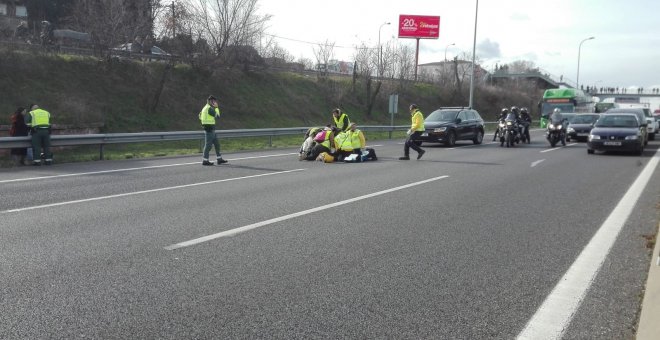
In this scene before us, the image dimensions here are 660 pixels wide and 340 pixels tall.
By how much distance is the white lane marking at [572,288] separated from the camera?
4246mm

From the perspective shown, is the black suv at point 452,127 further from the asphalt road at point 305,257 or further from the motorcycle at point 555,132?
the asphalt road at point 305,257

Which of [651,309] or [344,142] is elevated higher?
[344,142]

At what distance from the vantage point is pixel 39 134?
15312 mm

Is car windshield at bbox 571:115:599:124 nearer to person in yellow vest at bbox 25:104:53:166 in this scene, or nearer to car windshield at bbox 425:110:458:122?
car windshield at bbox 425:110:458:122

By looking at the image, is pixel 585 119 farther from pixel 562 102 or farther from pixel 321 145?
pixel 321 145

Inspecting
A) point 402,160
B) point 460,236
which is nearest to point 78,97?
point 402,160

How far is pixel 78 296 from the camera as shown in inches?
187

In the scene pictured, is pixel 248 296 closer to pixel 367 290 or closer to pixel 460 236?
pixel 367 290

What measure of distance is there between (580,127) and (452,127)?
300 inches

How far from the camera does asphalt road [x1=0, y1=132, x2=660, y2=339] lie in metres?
4.29

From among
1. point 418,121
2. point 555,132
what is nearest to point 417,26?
point 555,132

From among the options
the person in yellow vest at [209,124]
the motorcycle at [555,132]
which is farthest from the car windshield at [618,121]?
the person in yellow vest at [209,124]

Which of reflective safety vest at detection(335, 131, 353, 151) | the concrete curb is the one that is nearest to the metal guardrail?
reflective safety vest at detection(335, 131, 353, 151)

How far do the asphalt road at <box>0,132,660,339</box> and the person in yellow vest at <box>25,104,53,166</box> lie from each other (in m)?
3.43
